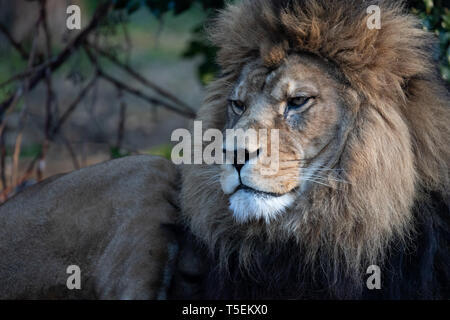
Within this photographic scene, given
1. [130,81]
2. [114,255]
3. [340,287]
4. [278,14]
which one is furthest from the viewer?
[130,81]

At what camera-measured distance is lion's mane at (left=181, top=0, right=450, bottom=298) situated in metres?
3.22

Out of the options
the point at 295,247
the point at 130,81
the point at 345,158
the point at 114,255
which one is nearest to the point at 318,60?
the point at 345,158

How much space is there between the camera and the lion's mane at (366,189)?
3.22 meters

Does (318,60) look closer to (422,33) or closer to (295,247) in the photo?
(422,33)

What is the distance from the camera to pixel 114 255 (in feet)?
12.9

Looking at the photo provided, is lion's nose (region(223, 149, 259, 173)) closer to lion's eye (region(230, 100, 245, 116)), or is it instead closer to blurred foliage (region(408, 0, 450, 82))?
lion's eye (region(230, 100, 245, 116))

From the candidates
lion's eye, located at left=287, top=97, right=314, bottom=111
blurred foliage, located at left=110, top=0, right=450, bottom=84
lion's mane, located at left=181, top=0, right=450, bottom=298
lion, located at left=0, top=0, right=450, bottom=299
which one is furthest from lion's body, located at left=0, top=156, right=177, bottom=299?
lion's eye, located at left=287, top=97, right=314, bottom=111

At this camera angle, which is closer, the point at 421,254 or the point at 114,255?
the point at 421,254

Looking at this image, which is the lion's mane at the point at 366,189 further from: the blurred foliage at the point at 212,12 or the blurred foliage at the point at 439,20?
the blurred foliage at the point at 439,20

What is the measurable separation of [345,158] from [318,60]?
514 mm

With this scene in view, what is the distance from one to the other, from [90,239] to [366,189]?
66.5 inches

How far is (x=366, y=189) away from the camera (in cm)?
321

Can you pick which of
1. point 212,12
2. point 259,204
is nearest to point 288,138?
point 259,204

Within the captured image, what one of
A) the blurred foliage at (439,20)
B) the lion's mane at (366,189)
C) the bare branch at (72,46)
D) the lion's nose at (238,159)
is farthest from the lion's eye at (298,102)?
the bare branch at (72,46)
